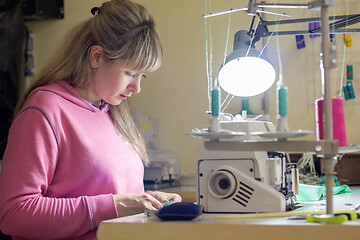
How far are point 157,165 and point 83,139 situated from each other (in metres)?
1.36

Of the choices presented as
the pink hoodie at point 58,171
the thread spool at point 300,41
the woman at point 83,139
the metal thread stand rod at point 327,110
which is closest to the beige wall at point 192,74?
the thread spool at point 300,41

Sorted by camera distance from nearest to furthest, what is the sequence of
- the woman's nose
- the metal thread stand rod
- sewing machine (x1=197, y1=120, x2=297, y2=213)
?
1. the metal thread stand rod
2. sewing machine (x1=197, y1=120, x2=297, y2=213)
3. the woman's nose

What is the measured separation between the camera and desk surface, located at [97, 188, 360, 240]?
3.01ft

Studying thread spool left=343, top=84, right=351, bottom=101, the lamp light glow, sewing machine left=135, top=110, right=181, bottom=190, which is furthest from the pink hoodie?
thread spool left=343, top=84, right=351, bottom=101

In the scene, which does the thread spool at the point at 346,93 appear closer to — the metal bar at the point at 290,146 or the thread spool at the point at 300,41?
the thread spool at the point at 300,41

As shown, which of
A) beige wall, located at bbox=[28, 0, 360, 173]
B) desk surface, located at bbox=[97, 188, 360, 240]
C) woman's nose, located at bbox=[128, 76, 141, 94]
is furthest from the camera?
beige wall, located at bbox=[28, 0, 360, 173]

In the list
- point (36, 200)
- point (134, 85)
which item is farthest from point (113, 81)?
point (36, 200)

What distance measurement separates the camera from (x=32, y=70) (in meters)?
3.46

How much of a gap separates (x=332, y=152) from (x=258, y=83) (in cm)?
45

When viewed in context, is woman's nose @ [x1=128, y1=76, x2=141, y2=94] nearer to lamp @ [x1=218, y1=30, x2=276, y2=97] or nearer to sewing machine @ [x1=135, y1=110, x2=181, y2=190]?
lamp @ [x1=218, y1=30, x2=276, y2=97]

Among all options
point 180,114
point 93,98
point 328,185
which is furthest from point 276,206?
point 180,114

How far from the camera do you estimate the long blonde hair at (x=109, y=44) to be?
146 centimetres

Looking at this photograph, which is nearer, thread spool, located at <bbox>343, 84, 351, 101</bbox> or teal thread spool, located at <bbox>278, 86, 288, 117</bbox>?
teal thread spool, located at <bbox>278, 86, 288, 117</bbox>

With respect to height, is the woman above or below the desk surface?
above
